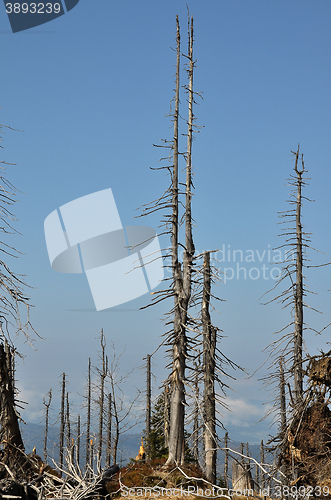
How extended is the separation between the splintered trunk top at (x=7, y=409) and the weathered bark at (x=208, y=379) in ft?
29.1

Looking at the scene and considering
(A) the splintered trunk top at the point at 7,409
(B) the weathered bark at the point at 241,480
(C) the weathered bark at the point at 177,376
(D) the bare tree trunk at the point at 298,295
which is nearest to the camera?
(A) the splintered trunk top at the point at 7,409

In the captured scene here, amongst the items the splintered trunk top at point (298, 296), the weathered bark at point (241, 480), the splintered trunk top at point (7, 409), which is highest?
the splintered trunk top at point (298, 296)

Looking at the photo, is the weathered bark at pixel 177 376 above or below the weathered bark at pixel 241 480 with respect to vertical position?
above

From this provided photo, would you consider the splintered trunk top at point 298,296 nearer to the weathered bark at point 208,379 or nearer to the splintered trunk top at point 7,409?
the weathered bark at point 208,379

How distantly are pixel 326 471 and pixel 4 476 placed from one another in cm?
618

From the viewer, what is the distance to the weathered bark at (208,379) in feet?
59.2

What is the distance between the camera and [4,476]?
23.5ft

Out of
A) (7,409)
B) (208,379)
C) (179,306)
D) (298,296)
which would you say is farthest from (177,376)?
(298,296)

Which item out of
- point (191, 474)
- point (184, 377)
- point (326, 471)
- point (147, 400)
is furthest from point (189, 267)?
point (147, 400)

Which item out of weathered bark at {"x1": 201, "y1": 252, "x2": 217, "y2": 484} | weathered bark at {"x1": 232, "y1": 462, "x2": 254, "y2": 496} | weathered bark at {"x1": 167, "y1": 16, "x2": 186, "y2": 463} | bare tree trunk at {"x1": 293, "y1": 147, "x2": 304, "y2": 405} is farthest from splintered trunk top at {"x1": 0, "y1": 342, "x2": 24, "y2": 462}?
bare tree trunk at {"x1": 293, "y1": 147, "x2": 304, "y2": 405}

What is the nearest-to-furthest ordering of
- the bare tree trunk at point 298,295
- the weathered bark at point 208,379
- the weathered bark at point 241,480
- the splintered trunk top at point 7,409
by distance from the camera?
the splintered trunk top at point 7,409, the weathered bark at point 241,480, the weathered bark at point 208,379, the bare tree trunk at point 298,295

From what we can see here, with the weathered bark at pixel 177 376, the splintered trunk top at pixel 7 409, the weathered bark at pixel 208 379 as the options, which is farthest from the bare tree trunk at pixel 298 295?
the splintered trunk top at pixel 7 409

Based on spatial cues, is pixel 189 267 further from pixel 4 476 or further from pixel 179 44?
pixel 4 476

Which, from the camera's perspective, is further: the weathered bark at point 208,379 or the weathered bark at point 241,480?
the weathered bark at point 208,379
